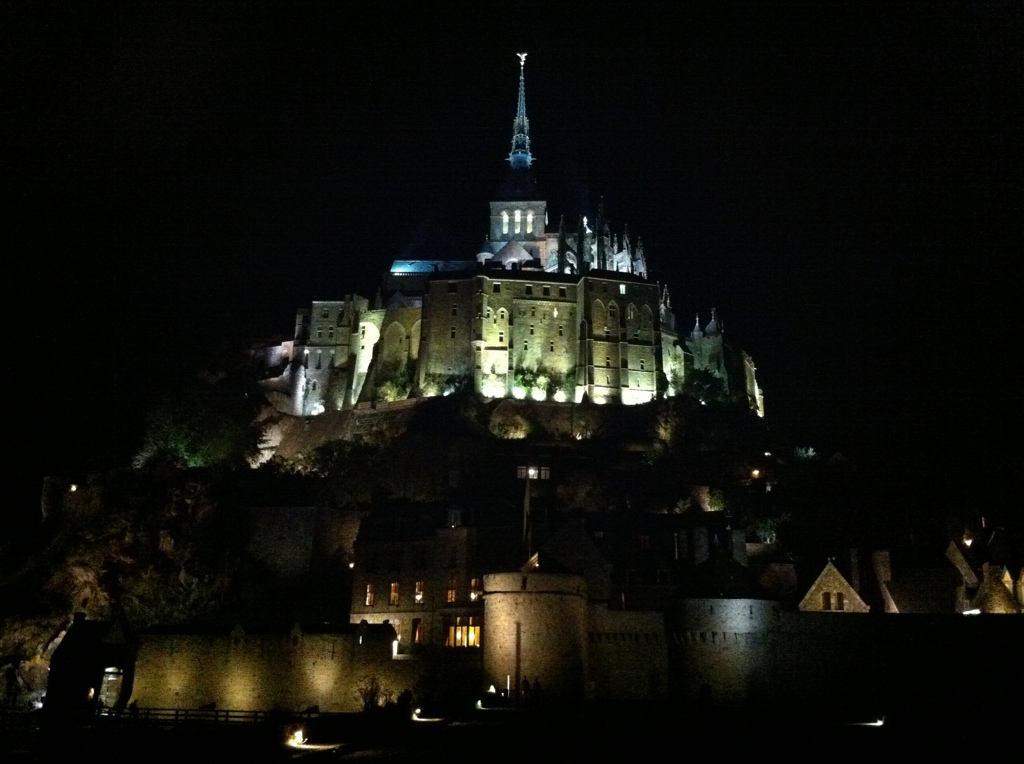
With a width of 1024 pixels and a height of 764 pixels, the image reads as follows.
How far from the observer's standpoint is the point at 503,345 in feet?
268

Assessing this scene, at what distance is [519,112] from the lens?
115438 mm

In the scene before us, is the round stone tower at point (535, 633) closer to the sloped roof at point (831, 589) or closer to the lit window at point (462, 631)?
the lit window at point (462, 631)

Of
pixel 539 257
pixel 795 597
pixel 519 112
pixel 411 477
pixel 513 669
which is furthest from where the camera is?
pixel 519 112

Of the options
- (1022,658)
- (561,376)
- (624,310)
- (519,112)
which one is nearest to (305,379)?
(561,376)

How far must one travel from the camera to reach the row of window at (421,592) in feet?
148

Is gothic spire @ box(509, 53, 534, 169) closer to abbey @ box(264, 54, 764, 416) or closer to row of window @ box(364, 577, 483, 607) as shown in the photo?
abbey @ box(264, 54, 764, 416)

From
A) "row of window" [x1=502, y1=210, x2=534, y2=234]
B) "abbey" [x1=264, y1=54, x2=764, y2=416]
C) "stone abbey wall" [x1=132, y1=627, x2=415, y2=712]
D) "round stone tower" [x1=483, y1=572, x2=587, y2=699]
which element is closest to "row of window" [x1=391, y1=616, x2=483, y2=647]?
"stone abbey wall" [x1=132, y1=627, x2=415, y2=712]

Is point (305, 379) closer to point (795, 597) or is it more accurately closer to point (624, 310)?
point (624, 310)

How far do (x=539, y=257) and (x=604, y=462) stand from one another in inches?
1368

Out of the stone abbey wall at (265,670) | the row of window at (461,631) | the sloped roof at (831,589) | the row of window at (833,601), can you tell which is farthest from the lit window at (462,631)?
the row of window at (833,601)

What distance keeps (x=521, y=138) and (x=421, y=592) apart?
249 ft

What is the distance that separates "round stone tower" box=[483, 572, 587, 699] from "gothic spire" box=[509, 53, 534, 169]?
76.7 meters

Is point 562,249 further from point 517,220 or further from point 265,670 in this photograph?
point 265,670

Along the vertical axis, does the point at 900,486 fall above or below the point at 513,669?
above
